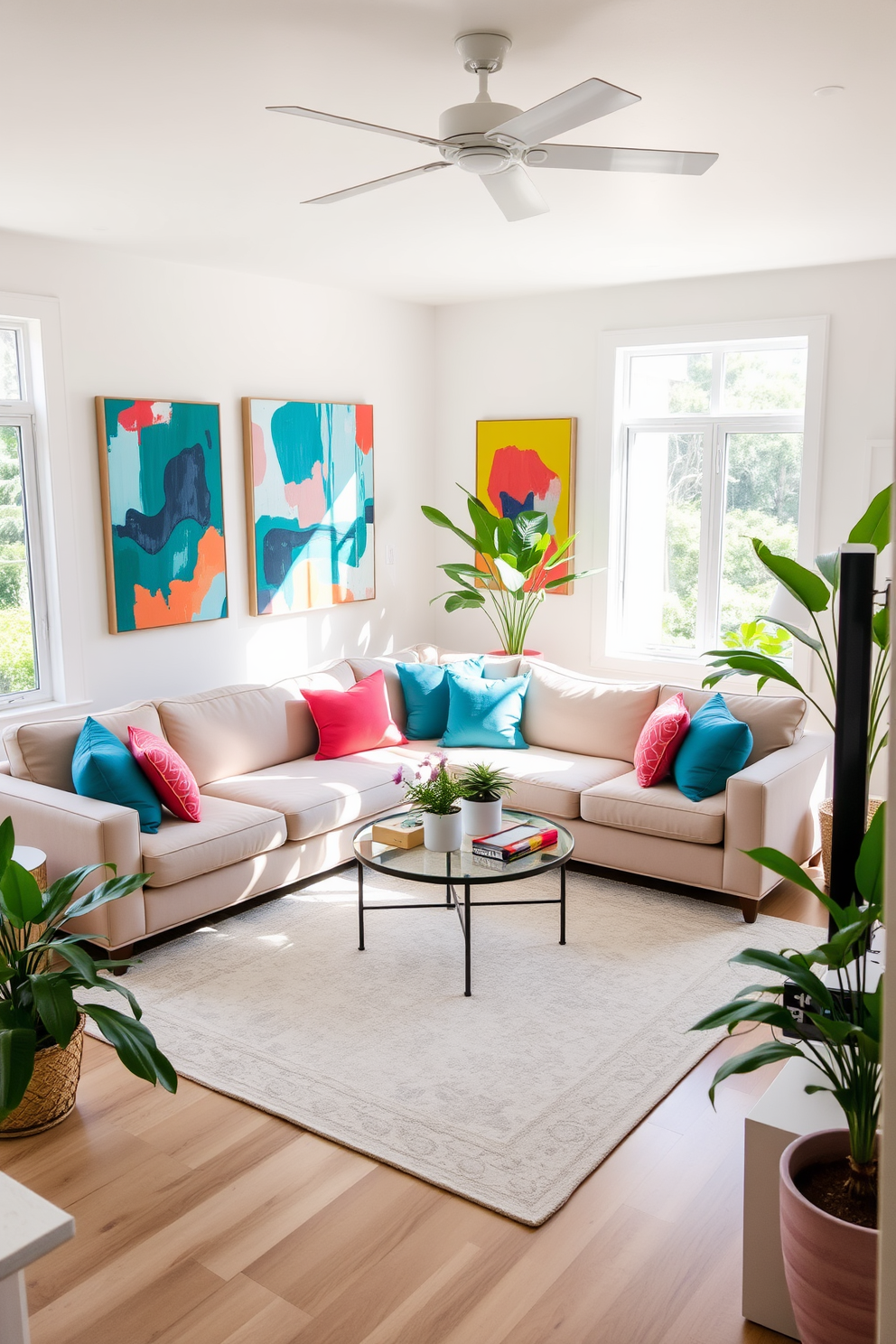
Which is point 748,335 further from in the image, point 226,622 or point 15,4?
point 15,4

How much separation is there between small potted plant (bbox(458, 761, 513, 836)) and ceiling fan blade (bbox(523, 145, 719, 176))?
204cm

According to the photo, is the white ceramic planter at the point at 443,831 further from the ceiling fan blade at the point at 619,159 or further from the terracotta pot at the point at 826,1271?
the ceiling fan blade at the point at 619,159

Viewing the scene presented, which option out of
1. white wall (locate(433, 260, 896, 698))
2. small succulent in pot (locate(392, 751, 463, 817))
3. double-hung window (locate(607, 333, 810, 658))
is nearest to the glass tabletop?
small succulent in pot (locate(392, 751, 463, 817))

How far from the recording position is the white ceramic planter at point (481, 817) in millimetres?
3982

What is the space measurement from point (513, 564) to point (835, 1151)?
4.24m

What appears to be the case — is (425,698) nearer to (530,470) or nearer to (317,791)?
(317,791)

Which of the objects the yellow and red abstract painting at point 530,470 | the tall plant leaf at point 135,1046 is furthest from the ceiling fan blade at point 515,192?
the yellow and red abstract painting at point 530,470

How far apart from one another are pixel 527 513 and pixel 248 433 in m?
1.61

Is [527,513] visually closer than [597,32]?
No

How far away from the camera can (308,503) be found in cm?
605

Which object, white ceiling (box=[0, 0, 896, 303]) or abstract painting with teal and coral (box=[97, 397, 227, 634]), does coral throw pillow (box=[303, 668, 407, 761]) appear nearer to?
abstract painting with teal and coral (box=[97, 397, 227, 634])

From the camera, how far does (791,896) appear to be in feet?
15.0

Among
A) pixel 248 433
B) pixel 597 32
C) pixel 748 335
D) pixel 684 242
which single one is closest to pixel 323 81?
pixel 597 32

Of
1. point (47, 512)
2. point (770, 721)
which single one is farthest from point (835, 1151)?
point (47, 512)
